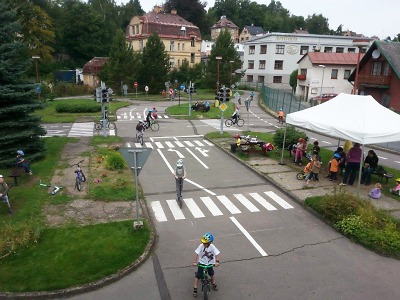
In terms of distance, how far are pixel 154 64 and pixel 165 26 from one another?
61.2 ft

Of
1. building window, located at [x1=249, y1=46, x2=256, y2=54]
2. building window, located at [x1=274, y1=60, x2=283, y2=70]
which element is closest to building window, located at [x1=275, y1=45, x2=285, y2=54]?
building window, located at [x1=274, y1=60, x2=283, y2=70]

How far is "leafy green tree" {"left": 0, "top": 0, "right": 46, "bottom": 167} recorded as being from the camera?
16.5m

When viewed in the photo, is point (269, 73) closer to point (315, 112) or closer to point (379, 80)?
point (379, 80)

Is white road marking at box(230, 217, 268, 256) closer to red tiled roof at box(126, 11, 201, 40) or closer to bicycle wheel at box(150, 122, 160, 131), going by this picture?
bicycle wheel at box(150, 122, 160, 131)

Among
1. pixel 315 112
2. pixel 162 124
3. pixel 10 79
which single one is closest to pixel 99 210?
pixel 10 79

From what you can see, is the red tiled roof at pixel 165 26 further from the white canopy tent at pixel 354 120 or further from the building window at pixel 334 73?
the white canopy tent at pixel 354 120

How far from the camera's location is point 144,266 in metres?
9.27

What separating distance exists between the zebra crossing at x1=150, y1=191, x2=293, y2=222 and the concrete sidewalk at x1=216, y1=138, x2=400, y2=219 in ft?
3.48

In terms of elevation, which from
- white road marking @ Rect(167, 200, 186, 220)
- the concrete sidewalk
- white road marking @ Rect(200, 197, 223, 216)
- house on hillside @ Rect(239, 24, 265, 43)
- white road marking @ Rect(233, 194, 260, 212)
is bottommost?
white road marking @ Rect(167, 200, 186, 220)

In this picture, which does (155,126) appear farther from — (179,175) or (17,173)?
(179,175)

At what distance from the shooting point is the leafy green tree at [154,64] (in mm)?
53281

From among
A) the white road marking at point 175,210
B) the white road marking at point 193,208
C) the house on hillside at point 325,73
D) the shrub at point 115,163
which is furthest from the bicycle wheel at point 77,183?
the house on hillside at point 325,73

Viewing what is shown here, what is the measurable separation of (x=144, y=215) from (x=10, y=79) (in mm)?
10422

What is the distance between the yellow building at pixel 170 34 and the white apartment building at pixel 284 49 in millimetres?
12552
